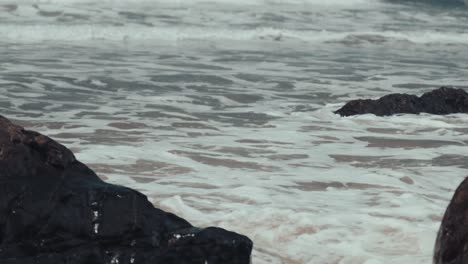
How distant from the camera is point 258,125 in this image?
342 inches

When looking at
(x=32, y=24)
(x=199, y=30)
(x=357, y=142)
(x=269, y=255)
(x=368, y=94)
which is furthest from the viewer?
(x=199, y=30)

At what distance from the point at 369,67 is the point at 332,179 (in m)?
9.17

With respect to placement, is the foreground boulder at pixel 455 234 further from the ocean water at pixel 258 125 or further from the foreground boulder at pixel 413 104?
the foreground boulder at pixel 413 104

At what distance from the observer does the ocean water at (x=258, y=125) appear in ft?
16.3

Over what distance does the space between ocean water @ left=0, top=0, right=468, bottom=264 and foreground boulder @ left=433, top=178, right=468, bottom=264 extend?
1270mm

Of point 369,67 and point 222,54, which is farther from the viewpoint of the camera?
point 222,54

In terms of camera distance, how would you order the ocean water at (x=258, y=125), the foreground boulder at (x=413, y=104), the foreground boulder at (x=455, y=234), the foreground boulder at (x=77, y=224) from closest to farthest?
the foreground boulder at (x=455, y=234)
the foreground boulder at (x=77, y=224)
the ocean water at (x=258, y=125)
the foreground boulder at (x=413, y=104)

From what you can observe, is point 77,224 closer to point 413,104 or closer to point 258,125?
point 258,125

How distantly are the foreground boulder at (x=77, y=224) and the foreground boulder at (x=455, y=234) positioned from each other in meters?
0.93

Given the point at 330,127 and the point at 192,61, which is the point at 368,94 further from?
the point at 192,61

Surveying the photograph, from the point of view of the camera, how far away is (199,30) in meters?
21.0

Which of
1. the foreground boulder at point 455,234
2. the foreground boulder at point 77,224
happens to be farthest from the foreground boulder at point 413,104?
the foreground boulder at point 455,234

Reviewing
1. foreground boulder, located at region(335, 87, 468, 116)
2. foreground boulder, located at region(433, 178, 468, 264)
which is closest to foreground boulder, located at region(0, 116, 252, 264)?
foreground boulder, located at region(433, 178, 468, 264)

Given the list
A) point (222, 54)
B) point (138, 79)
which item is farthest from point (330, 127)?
point (222, 54)
